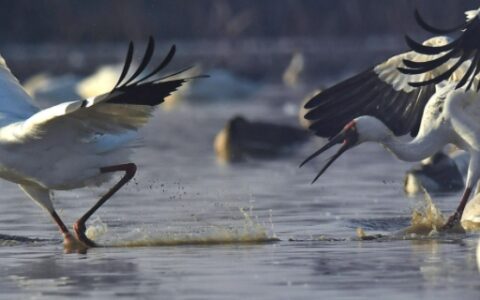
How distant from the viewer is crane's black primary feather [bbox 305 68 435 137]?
513 inches

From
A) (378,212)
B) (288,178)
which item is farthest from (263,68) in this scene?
(378,212)

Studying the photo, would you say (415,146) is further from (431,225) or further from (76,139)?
(76,139)

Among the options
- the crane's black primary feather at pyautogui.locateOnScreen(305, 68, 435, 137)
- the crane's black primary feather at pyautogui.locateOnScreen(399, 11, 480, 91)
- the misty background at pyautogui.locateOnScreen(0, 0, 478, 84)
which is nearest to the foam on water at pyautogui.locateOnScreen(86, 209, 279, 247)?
the crane's black primary feather at pyautogui.locateOnScreen(399, 11, 480, 91)

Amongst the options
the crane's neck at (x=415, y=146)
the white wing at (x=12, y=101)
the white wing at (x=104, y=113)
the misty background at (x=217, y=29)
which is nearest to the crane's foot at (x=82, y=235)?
the white wing at (x=104, y=113)

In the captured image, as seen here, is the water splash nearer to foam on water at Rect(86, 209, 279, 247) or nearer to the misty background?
foam on water at Rect(86, 209, 279, 247)

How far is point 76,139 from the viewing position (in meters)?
10.7

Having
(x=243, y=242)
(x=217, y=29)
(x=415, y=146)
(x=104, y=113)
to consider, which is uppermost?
(x=217, y=29)

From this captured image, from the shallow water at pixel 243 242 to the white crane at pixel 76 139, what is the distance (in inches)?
11.5

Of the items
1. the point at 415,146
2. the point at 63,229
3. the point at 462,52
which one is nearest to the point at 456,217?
the point at 415,146

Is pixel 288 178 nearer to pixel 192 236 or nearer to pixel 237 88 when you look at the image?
pixel 192 236

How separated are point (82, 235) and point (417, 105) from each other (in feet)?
11.1

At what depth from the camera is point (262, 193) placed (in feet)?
47.5

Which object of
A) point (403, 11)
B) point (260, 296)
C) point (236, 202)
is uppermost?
point (403, 11)

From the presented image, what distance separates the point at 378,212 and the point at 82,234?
2.66 metres
